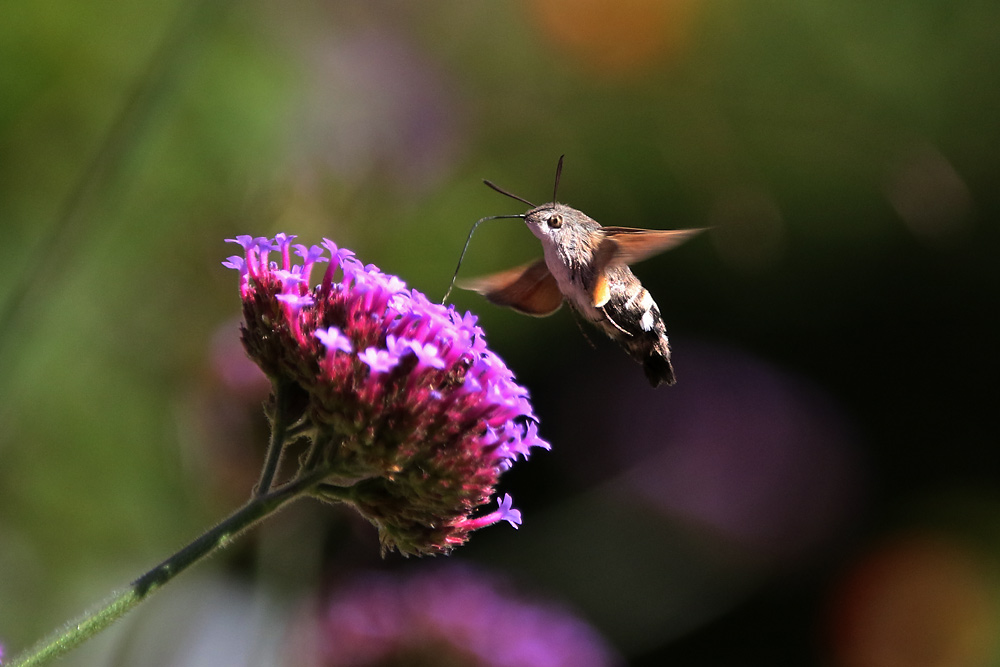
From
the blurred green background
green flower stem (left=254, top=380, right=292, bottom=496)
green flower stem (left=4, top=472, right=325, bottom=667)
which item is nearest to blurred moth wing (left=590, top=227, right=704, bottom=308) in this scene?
the blurred green background

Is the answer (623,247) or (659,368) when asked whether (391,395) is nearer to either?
(623,247)

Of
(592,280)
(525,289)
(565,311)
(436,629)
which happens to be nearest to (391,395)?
(592,280)

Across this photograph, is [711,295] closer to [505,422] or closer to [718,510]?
[718,510]

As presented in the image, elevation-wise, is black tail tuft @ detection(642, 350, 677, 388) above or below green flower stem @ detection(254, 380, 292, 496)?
above

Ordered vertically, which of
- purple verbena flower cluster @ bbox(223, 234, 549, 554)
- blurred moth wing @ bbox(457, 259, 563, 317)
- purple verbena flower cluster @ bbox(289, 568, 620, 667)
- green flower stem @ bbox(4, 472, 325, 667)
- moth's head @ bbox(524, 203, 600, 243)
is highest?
moth's head @ bbox(524, 203, 600, 243)

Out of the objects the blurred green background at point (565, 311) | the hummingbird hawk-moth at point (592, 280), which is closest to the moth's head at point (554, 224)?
the hummingbird hawk-moth at point (592, 280)

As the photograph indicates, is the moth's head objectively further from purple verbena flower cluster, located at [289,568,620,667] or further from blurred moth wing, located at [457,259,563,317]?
purple verbena flower cluster, located at [289,568,620,667]

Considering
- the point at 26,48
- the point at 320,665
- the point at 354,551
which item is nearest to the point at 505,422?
the point at 320,665
